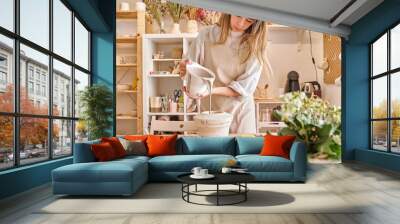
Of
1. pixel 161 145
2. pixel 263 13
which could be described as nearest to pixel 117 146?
pixel 161 145

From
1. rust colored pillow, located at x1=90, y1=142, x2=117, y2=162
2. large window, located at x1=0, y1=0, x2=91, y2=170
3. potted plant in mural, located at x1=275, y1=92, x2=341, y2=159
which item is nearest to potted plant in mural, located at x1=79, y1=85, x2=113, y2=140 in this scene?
large window, located at x1=0, y1=0, x2=91, y2=170

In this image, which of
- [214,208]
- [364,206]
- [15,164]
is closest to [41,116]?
[15,164]

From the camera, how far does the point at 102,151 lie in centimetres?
561

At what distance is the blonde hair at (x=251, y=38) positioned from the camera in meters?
9.78

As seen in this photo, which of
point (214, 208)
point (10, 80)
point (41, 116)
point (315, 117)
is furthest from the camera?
point (315, 117)

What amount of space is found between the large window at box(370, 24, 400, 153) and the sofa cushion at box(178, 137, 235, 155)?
2.96 metres

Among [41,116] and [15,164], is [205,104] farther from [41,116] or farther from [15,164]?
[15,164]

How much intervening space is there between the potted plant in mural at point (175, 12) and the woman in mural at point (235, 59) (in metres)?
0.55

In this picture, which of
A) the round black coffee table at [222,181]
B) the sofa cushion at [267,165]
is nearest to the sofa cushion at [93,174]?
the round black coffee table at [222,181]

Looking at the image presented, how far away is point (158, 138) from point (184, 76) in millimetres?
3299

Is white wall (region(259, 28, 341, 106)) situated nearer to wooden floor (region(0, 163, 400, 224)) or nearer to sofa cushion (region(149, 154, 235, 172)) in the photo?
sofa cushion (region(149, 154, 235, 172))

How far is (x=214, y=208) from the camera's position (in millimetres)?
4203

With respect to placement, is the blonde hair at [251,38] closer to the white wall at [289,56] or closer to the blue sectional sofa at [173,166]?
the white wall at [289,56]

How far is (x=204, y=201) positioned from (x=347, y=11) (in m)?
4.27
